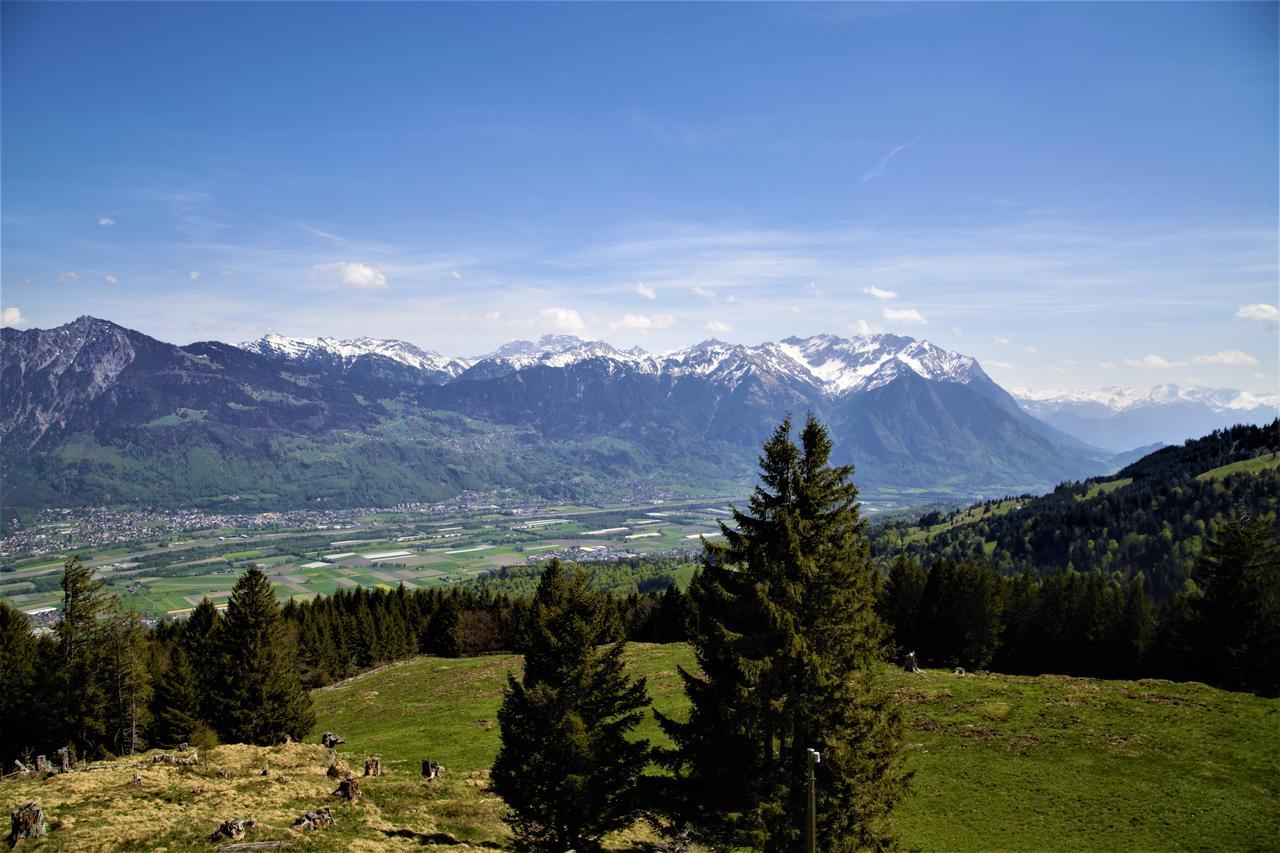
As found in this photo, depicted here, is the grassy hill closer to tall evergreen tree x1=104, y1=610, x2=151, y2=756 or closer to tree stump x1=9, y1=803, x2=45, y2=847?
tree stump x1=9, y1=803, x2=45, y2=847

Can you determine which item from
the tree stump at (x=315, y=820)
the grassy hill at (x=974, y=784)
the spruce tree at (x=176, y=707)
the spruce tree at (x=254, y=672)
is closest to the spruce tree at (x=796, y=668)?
the grassy hill at (x=974, y=784)

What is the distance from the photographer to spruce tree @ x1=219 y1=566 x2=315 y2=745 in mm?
53281

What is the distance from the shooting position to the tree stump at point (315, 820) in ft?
89.6

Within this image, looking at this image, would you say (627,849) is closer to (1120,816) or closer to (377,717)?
(1120,816)

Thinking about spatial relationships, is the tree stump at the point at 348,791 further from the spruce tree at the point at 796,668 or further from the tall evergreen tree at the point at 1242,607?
the tall evergreen tree at the point at 1242,607

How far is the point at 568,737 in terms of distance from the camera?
A: 2520 cm

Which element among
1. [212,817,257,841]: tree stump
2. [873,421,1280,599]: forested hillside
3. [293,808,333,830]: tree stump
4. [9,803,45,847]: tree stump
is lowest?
[873,421,1280,599]: forested hillside

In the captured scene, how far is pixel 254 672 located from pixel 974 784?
53.9 meters

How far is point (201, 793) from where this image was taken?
102ft

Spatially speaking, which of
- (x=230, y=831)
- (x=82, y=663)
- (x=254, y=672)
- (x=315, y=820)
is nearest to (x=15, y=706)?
(x=82, y=663)

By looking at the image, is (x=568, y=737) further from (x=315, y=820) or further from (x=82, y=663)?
(x=82, y=663)

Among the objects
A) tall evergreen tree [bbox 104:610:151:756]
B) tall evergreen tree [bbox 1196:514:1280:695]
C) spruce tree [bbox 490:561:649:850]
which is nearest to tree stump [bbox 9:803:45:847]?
spruce tree [bbox 490:561:649:850]

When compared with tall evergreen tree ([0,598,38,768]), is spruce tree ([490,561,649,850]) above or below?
above

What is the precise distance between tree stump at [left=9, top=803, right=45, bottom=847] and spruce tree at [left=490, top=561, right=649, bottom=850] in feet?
54.3
